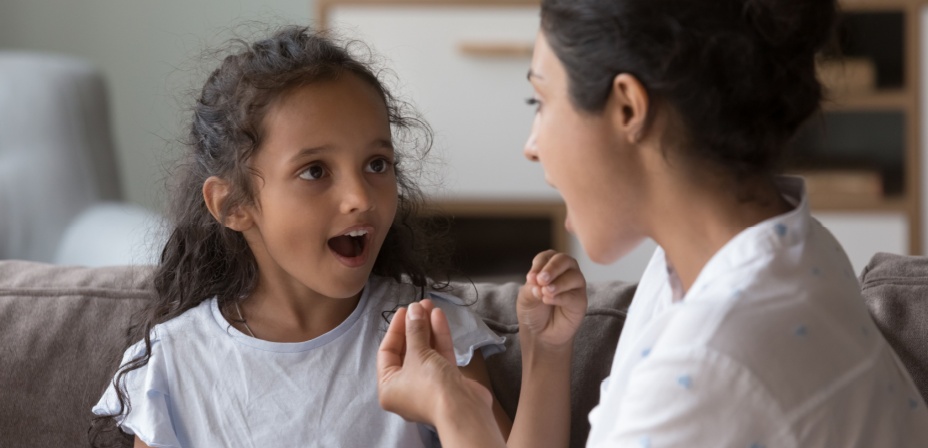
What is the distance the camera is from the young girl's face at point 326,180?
121 centimetres

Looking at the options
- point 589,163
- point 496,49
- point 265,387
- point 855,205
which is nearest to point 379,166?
point 265,387

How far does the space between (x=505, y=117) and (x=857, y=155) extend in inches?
39.6

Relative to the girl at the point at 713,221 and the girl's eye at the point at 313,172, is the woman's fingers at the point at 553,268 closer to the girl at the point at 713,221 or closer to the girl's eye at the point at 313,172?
the girl at the point at 713,221

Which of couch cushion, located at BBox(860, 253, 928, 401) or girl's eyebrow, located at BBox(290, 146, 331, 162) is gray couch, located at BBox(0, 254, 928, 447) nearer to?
couch cushion, located at BBox(860, 253, 928, 401)

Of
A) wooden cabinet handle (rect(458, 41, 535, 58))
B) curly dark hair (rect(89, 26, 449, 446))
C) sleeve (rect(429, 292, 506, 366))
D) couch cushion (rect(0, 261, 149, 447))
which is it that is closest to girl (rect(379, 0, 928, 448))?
sleeve (rect(429, 292, 506, 366))

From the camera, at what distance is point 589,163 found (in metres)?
0.91

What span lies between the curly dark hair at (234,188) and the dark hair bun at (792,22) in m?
0.53

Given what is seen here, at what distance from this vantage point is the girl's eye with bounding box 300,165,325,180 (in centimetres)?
121

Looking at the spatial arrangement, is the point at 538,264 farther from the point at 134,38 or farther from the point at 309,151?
the point at 134,38

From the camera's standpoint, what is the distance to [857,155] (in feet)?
10.7

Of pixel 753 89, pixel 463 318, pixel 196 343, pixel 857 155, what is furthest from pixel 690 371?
pixel 857 155

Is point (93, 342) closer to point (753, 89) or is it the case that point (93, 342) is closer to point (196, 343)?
point (196, 343)

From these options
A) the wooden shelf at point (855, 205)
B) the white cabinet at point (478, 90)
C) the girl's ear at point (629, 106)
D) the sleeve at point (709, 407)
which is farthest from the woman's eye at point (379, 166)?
the wooden shelf at point (855, 205)

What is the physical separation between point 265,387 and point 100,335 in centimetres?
23
